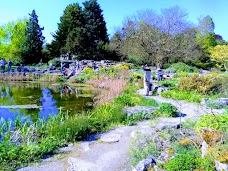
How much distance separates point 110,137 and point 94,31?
32.6m

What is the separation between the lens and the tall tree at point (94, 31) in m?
36.5

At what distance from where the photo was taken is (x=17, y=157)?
542cm

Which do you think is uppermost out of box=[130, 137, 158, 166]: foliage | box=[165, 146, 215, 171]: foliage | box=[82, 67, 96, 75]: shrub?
box=[82, 67, 96, 75]: shrub

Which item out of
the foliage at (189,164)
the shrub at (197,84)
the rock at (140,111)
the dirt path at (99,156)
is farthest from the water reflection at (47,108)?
the foliage at (189,164)

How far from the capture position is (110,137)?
22.4ft

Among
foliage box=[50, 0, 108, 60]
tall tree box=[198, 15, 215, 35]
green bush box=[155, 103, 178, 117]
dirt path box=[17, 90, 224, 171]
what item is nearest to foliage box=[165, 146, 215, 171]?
dirt path box=[17, 90, 224, 171]

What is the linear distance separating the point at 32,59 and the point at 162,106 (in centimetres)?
3066

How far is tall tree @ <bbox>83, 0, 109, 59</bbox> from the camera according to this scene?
120 ft

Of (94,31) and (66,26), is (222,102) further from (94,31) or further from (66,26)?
(66,26)

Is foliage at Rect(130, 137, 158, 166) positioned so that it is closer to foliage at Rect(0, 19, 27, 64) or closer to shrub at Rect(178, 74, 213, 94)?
shrub at Rect(178, 74, 213, 94)

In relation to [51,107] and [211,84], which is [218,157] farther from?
[211,84]

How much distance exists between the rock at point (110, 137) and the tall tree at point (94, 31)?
97.8 ft

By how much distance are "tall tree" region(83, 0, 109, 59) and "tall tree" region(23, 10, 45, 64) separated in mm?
6436

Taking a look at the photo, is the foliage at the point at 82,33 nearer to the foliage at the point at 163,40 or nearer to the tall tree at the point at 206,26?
the foliage at the point at 163,40
